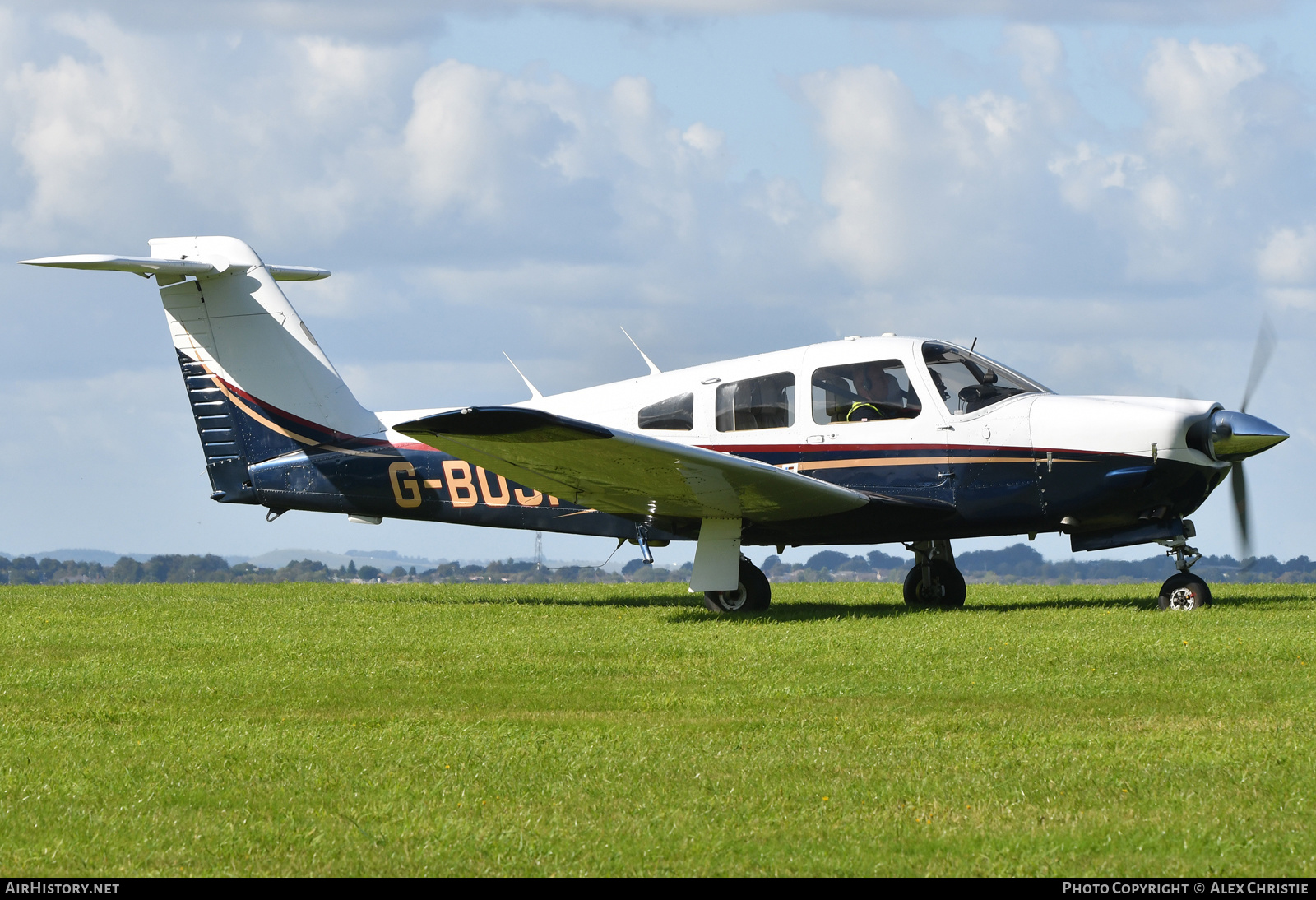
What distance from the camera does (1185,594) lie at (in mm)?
13078

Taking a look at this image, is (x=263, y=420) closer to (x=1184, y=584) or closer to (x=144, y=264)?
(x=144, y=264)

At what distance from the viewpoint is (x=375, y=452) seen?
618 inches

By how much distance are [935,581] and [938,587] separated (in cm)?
8

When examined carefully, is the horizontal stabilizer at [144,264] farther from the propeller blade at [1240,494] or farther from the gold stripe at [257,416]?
the propeller blade at [1240,494]

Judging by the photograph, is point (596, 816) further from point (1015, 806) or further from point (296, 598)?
point (296, 598)

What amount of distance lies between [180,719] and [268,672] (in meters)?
1.85

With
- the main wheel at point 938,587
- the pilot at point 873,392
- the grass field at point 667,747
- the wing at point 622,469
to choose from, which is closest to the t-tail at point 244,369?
the wing at point 622,469

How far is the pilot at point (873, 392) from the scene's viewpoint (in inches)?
541

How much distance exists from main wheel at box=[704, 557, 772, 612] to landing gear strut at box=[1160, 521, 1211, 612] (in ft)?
13.0

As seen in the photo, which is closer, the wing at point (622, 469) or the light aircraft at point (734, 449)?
the wing at point (622, 469)

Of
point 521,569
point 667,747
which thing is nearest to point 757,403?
point 667,747

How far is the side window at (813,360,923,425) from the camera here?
539 inches

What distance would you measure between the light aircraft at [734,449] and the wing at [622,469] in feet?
0.10
